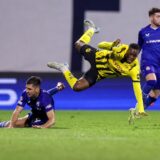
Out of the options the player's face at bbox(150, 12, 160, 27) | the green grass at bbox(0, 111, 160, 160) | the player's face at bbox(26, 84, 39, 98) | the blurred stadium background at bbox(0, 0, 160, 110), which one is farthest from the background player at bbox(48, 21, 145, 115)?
the blurred stadium background at bbox(0, 0, 160, 110)

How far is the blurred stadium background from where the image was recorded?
14898 millimetres

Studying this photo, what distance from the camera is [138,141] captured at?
830 cm

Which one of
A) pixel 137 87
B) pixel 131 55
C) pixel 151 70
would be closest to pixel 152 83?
pixel 151 70

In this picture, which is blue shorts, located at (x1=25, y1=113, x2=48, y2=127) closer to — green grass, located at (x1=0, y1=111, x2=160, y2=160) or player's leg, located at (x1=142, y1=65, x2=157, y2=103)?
green grass, located at (x1=0, y1=111, x2=160, y2=160)

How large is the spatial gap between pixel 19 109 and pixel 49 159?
3445mm

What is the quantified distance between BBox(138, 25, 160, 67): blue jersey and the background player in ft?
2.50

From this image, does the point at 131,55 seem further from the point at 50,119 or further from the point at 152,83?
the point at 50,119

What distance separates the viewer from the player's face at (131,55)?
10375 mm

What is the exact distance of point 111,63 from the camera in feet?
35.5

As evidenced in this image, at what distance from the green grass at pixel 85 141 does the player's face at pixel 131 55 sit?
38.1 inches

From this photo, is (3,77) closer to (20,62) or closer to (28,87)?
(20,62)

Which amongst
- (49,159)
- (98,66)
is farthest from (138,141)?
(98,66)

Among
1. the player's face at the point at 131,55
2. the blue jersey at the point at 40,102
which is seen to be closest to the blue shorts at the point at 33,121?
the blue jersey at the point at 40,102

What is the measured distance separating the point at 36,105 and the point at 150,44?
2621 millimetres
